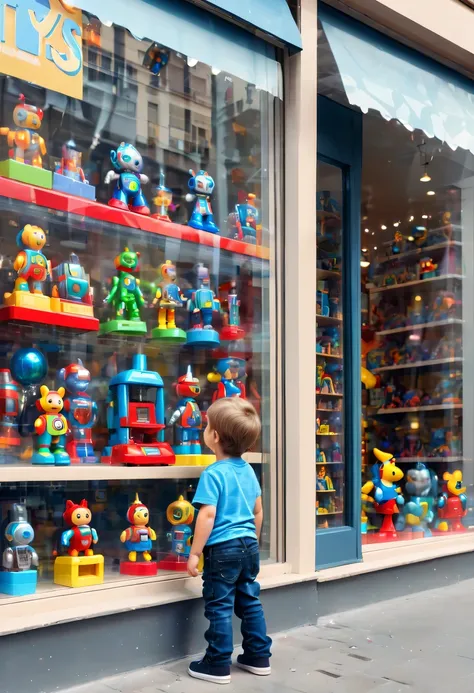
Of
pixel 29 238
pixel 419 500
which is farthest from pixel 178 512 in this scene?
pixel 419 500

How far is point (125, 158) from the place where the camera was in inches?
150

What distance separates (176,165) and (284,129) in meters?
0.64

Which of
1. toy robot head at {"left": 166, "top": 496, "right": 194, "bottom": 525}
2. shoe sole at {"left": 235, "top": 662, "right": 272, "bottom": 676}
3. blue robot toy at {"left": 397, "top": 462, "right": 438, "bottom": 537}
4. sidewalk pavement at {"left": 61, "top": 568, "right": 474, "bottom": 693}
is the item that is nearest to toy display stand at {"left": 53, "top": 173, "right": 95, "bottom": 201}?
toy robot head at {"left": 166, "top": 496, "right": 194, "bottom": 525}

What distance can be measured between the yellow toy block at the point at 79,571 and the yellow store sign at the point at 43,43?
205 centimetres

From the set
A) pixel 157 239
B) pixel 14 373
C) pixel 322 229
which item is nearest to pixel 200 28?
pixel 157 239

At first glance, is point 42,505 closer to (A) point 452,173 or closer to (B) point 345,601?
(B) point 345,601

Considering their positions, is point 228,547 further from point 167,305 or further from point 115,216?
point 115,216

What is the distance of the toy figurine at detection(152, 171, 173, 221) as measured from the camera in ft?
13.1

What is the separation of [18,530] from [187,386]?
1133 mm

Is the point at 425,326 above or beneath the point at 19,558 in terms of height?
above

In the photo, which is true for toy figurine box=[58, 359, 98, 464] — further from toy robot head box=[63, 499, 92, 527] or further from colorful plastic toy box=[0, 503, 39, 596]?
colorful plastic toy box=[0, 503, 39, 596]

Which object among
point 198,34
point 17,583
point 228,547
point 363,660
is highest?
point 198,34

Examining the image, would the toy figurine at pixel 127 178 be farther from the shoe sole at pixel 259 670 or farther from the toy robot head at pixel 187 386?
the shoe sole at pixel 259 670

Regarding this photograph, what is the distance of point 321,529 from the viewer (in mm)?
4402
